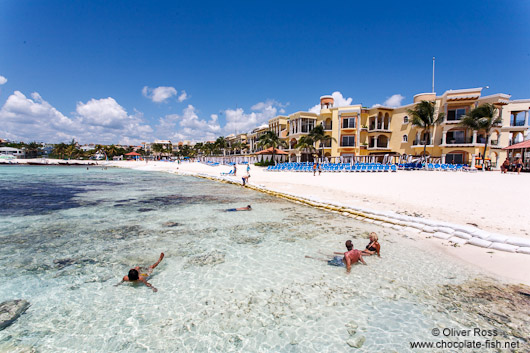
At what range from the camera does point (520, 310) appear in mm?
4113

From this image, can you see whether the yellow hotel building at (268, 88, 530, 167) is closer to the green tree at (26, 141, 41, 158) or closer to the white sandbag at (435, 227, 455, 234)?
the white sandbag at (435, 227, 455, 234)

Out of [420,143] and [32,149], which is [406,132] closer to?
[420,143]

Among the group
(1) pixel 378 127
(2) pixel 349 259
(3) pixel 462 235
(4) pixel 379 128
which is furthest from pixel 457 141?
(2) pixel 349 259

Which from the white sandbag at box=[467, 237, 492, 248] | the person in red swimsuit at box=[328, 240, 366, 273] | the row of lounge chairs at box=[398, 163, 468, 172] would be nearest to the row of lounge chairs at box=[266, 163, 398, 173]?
the row of lounge chairs at box=[398, 163, 468, 172]

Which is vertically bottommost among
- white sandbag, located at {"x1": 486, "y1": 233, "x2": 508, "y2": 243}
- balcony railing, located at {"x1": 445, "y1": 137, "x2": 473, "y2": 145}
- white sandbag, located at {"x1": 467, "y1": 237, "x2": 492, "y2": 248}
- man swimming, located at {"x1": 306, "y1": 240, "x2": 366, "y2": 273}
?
man swimming, located at {"x1": 306, "y1": 240, "x2": 366, "y2": 273}

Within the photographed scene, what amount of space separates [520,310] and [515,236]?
141 inches

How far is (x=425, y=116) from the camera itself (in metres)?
33.2

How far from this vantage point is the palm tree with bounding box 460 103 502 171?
3078 centimetres

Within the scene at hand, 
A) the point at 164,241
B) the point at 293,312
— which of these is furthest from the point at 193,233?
the point at 293,312

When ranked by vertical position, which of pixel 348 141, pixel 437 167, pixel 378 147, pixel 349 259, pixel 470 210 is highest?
pixel 348 141

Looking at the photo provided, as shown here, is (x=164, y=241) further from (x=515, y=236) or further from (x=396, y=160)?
(x=396, y=160)

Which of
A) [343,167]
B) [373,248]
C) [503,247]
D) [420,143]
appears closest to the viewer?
[503,247]

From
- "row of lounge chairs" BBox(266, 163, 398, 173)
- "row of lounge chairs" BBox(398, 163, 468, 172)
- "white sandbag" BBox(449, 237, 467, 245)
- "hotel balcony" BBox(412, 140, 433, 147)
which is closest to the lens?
"white sandbag" BBox(449, 237, 467, 245)

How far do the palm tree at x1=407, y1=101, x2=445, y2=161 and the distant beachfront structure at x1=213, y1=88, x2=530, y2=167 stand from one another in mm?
1237
